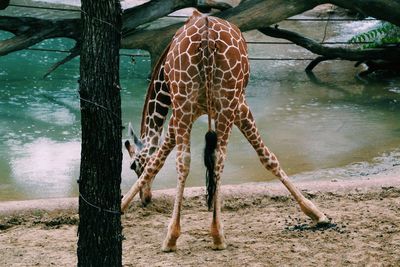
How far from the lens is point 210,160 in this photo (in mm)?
4781

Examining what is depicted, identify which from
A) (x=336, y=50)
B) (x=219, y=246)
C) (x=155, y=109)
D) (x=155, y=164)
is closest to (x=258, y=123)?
(x=336, y=50)

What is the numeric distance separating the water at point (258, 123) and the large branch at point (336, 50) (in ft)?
1.50

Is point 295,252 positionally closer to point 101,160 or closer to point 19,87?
point 101,160

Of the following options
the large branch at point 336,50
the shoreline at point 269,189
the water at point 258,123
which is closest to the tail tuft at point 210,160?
the shoreline at point 269,189

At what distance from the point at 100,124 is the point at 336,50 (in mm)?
7613

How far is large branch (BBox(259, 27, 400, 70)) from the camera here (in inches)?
411

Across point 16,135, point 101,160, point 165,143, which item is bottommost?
point 16,135

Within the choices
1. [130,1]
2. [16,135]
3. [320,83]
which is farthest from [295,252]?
[130,1]

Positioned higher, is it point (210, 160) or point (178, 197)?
point (210, 160)

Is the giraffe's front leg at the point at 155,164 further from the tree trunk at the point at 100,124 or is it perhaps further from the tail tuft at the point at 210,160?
the tree trunk at the point at 100,124

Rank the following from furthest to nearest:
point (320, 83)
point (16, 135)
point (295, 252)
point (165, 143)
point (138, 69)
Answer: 1. point (138, 69)
2. point (320, 83)
3. point (16, 135)
4. point (165, 143)
5. point (295, 252)

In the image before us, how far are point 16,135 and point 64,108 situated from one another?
50.4 inches

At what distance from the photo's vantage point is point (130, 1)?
16219 millimetres

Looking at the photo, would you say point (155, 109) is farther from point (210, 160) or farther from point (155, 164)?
point (210, 160)
